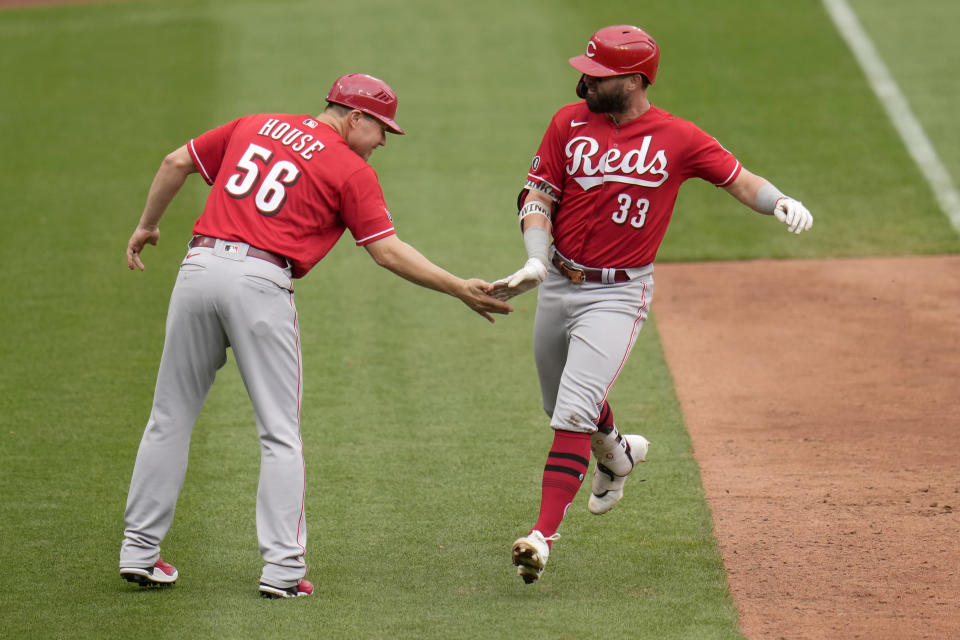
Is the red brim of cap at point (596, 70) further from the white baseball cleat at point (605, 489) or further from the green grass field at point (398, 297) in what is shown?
the green grass field at point (398, 297)

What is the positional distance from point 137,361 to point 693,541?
3868mm

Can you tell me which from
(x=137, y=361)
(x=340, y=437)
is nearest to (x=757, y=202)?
(x=340, y=437)

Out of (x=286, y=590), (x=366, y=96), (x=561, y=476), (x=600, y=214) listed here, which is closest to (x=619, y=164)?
(x=600, y=214)

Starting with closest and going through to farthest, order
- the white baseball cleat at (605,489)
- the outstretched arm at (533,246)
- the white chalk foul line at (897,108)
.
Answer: the outstretched arm at (533,246)
the white baseball cleat at (605,489)
the white chalk foul line at (897,108)

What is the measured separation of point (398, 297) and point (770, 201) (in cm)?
419

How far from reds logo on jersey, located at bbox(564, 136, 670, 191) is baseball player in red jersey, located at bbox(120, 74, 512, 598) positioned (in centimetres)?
69

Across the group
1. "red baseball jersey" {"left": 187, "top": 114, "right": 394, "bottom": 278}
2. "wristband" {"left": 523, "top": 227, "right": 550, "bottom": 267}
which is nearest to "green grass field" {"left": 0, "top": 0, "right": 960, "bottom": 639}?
"wristband" {"left": 523, "top": 227, "right": 550, "bottom": 267}

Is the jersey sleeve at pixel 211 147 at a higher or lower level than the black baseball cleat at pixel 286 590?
higher

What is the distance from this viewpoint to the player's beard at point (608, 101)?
5.13 metres

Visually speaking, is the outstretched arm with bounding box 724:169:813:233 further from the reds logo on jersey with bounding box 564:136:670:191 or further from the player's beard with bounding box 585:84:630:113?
the player's beard with bounding box 585:84:630:113

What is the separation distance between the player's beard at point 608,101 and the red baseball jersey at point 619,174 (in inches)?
2.5

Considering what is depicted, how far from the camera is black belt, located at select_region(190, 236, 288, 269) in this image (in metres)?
4.84

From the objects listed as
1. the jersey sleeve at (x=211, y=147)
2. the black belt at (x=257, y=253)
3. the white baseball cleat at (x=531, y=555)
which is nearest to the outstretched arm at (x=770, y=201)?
the white baseball cleat at (x=531, y=555)

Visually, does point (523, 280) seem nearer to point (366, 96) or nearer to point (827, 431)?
point (366, 96)
